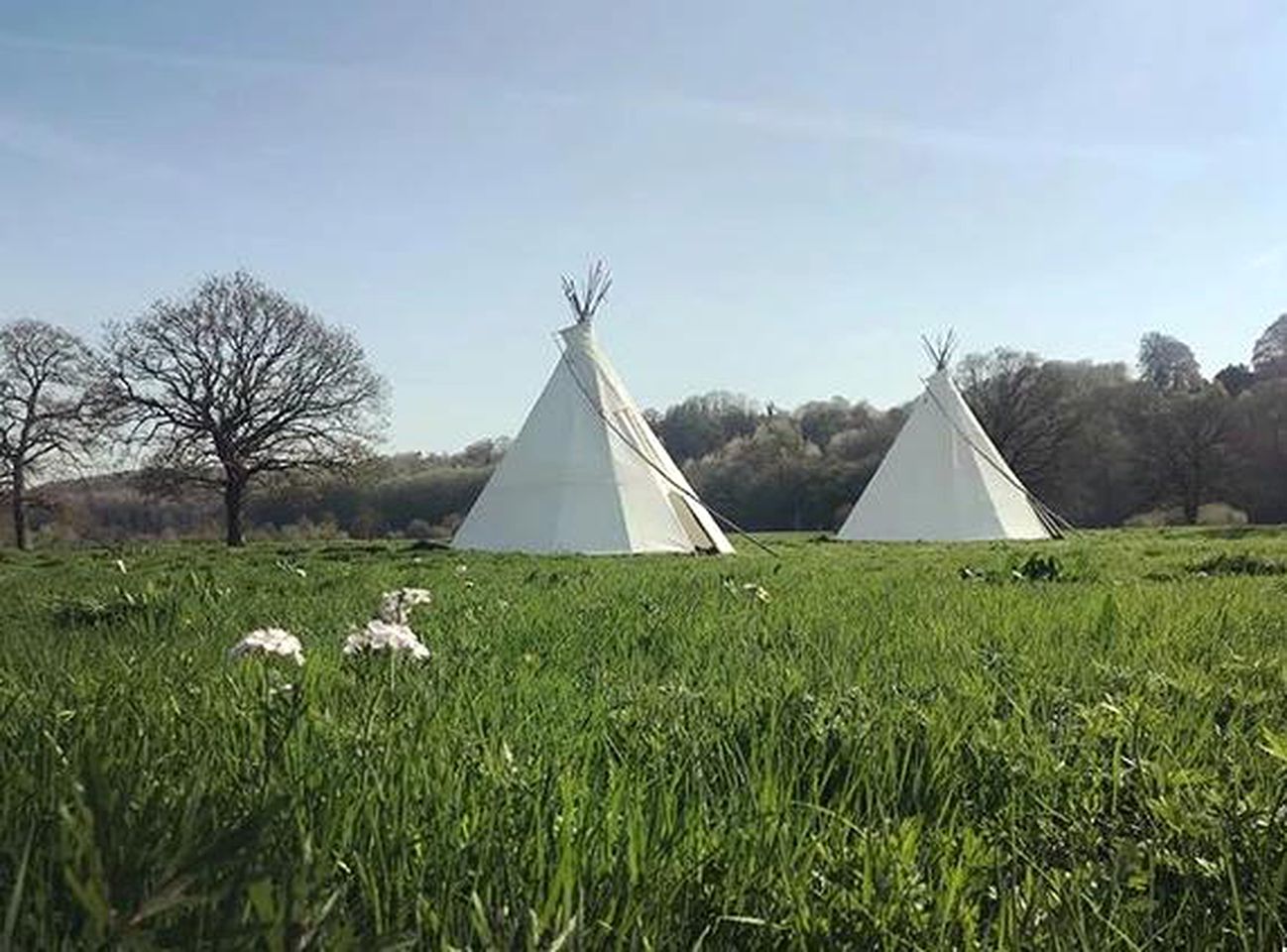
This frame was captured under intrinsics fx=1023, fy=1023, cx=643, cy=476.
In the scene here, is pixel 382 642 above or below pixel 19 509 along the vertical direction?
below

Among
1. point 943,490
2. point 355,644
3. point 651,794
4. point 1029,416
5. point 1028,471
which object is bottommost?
point 651,794

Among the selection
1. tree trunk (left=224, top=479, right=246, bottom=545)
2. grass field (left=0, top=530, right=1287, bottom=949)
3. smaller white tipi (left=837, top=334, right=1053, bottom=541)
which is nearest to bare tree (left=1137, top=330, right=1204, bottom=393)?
smaller white tipi (left=837, top=334, right=1053, bottom=541)

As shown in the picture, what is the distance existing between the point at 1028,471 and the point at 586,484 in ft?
114

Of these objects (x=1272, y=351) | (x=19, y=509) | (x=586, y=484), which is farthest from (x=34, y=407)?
(x=1272, y=351)

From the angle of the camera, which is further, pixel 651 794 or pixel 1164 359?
pixel 1164 359

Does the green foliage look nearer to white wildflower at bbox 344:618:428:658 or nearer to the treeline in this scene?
white wildflower at bbox 344:618:428:658

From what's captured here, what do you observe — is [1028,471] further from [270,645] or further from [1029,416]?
[270,645]

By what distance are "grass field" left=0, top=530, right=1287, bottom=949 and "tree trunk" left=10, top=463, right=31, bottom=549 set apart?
3566cm

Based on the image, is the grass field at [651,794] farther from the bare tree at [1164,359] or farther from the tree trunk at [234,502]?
A: the bare tree at [1164,359]

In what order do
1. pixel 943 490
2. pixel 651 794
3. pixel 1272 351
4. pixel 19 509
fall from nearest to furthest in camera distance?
pixel 651 794
pixel 943 490
pixel 19 509
pixel 1272 351

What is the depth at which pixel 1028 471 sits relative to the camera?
4934 cm

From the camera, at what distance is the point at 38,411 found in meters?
34.8

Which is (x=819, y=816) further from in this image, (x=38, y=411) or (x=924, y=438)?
(x=38, y=411)

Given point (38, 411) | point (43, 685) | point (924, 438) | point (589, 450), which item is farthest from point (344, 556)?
point (38, 411)
